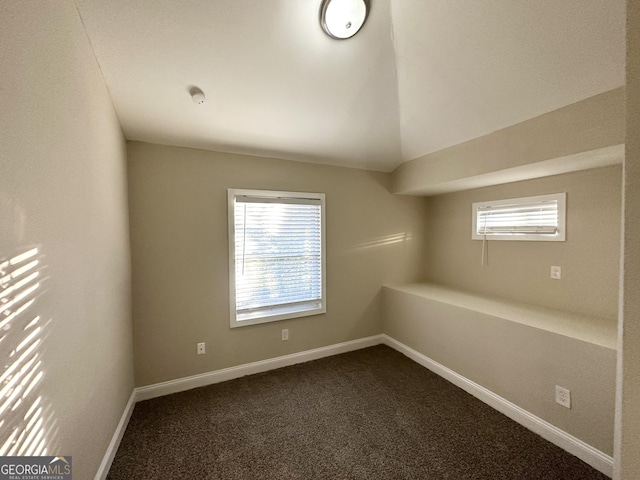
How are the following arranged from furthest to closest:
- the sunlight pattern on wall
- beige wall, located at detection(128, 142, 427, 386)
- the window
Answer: the window < beige wall, located at detection(128, 142, 427, 386) < the sunlight pattern on wall

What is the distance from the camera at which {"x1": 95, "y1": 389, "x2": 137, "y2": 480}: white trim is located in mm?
1515

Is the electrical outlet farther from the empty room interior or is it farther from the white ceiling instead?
the white ceiling

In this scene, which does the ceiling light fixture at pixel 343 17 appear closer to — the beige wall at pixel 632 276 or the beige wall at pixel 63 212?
the beige wall at pixel 632 276

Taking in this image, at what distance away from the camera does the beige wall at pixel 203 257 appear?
2.29 m

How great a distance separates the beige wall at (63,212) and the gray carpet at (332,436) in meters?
0.44

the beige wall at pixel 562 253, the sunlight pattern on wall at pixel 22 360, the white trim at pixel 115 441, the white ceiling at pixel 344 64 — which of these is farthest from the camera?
the beige wall at pixel 562 253

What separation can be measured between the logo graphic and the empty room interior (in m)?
0.04

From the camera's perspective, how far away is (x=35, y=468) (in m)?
0.89

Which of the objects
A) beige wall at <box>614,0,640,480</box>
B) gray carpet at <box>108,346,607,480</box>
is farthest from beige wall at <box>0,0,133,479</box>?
beige wall at <box>614,0,640,480</box>

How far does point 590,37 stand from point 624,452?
1896 mm

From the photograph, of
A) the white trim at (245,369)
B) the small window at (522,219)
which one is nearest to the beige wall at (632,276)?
the small window at (522,219)

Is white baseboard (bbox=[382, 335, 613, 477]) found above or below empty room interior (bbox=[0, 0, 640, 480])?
below

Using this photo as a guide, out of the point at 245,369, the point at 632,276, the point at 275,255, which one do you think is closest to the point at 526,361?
the point at 632,276

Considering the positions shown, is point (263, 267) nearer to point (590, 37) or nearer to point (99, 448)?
point (99, 448)
